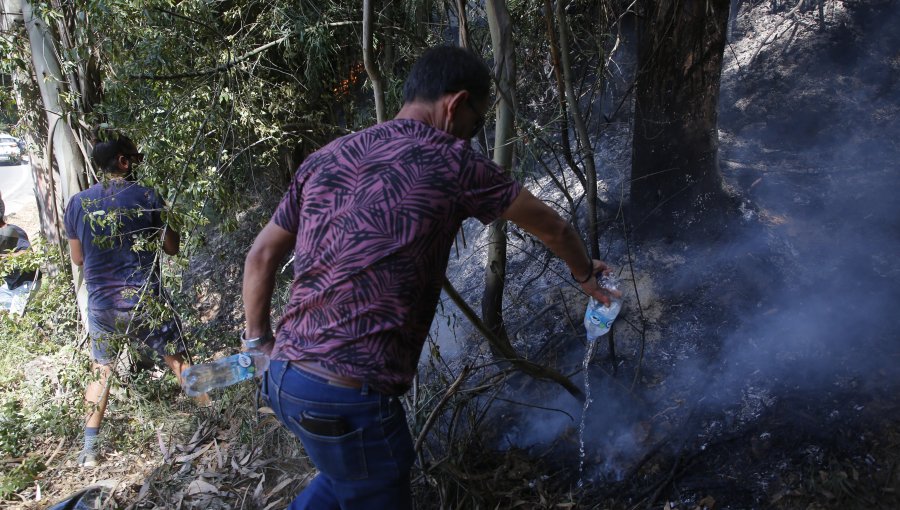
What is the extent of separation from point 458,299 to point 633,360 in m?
1.51

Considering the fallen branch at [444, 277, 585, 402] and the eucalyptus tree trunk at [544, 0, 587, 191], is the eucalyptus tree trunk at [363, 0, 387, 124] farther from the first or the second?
the fallen branch at [444, 277, 585, 402]

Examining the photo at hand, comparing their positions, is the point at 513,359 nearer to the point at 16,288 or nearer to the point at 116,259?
the point at 116,259

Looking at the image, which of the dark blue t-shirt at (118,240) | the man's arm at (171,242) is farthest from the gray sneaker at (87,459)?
the man's arm at (171,242)

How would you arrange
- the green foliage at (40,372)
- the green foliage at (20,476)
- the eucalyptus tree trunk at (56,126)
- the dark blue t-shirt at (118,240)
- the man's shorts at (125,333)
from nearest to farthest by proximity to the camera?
the green foliage at (20,476)
the dark blue t-shirt at (118,240)
the man's shorts at (125,333)
the green foliage at (40,372)
the eucalyptus tree trunk at (56,126)

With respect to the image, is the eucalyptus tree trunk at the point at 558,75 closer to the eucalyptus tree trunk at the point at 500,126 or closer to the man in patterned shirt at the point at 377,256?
the eucalyptus tree trunk at the point at 500,126

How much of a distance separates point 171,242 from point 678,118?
3579 mm

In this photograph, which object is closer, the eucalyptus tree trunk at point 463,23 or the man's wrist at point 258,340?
the man's wrist at point 258,340

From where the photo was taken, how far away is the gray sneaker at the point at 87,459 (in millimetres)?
4226

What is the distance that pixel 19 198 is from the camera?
47.9 ft

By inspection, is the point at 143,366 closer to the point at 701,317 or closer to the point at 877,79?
the point at 701,317

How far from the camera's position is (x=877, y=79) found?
5.34 meters

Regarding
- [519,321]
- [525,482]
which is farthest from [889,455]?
[519,321]

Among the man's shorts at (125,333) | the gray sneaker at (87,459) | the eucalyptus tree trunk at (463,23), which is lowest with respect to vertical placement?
the gray sneaker at (87,459)

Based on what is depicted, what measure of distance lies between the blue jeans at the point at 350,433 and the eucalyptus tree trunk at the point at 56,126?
11.5ft
